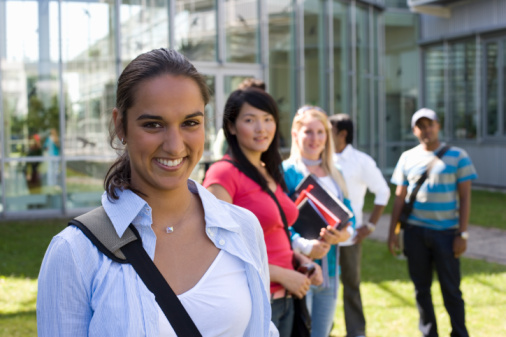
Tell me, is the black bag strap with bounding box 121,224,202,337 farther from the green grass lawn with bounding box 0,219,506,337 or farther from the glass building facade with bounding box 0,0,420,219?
the glass building facade with bounding box 0,0,420,219

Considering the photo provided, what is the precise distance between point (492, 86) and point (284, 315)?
55.2ft

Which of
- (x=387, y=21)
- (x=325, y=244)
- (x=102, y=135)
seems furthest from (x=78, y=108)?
(x=387, y=21)

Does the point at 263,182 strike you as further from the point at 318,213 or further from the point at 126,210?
the point at 126,210

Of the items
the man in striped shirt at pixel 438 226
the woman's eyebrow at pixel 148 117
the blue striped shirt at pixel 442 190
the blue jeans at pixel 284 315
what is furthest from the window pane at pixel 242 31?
the woman's eyebrow at pixel 148 117

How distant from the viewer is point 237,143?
367cm

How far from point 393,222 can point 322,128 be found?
1694 millimetres

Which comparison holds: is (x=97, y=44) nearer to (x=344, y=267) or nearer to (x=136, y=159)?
(x=344, y=267)

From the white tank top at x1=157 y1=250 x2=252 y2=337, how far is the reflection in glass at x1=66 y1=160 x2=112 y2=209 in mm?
11887

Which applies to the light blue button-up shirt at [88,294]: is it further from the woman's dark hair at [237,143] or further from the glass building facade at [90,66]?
the glass building facade at [90,66]

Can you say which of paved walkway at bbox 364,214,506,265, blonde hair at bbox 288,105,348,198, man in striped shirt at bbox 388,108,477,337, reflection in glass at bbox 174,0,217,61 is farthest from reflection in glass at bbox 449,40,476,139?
blonde hair at bbox 288,105,348,198

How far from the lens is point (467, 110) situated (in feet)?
64.4

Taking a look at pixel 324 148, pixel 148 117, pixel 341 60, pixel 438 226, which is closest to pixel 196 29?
pixel 341 60

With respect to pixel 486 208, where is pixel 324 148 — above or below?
above

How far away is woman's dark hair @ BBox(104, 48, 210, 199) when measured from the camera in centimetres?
177
